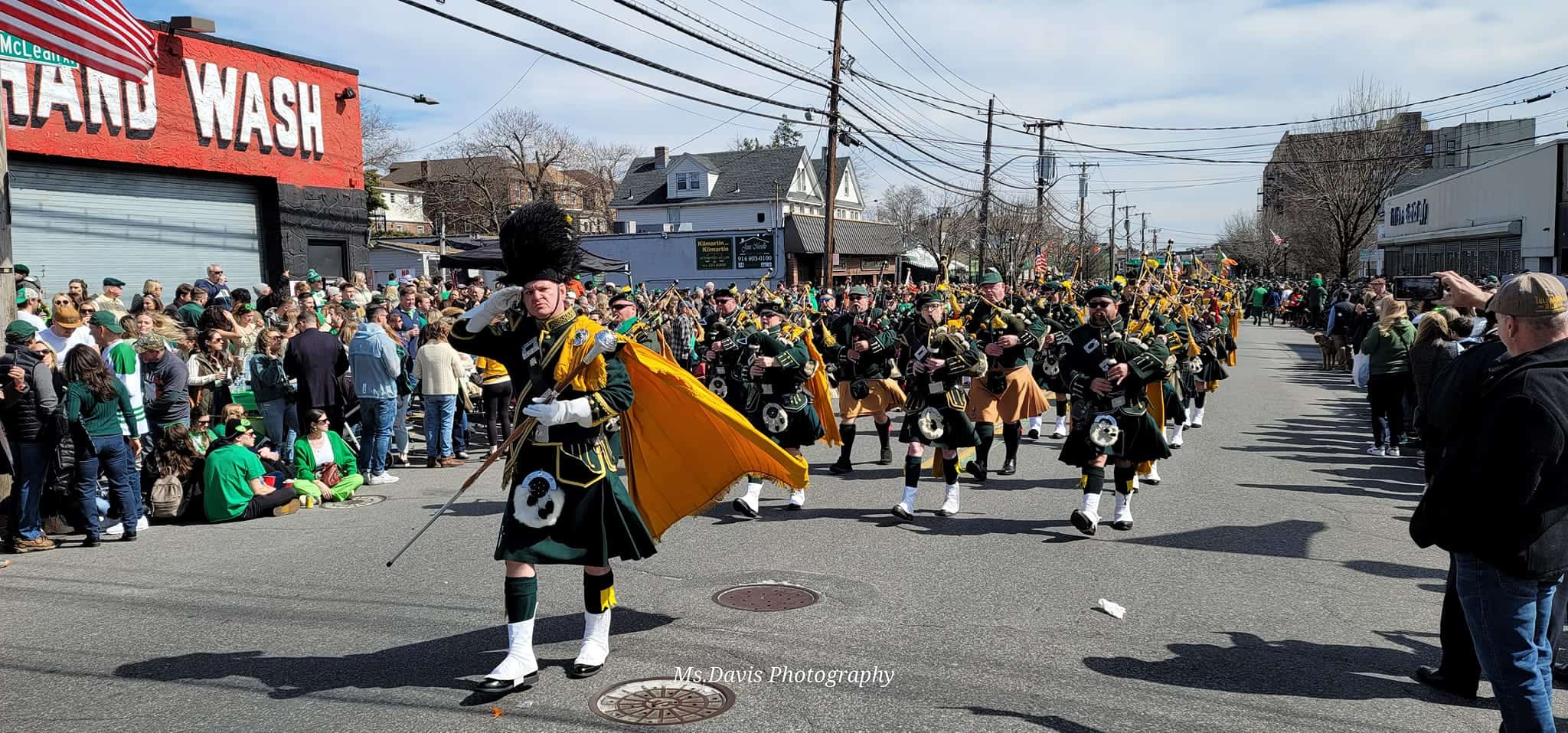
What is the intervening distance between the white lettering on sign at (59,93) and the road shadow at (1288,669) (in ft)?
54.9

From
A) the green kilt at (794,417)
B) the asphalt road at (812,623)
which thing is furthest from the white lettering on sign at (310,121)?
the green kilt at (794,417)

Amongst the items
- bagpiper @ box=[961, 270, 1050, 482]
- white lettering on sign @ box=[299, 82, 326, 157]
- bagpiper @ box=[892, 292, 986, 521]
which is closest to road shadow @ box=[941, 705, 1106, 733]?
bagpiper @ box=[892, 292, 986, 521]

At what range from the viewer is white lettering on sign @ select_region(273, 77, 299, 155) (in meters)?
18.7

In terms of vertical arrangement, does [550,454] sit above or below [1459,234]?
below

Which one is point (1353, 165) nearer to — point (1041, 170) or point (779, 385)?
point (1041, 170)

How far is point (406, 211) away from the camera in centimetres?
6981

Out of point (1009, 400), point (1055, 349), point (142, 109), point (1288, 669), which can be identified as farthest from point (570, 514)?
point (142, 109)

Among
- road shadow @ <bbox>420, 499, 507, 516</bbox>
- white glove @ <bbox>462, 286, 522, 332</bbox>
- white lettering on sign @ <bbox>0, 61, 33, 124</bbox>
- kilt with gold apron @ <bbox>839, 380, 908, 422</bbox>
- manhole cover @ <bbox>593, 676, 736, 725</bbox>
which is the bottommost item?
manhole cover @ <bbox>593, 676, 736, 725</bbox>

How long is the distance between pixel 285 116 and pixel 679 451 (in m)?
16.5

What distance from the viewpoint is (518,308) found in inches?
193

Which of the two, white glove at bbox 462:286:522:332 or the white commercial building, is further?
the white commercial building

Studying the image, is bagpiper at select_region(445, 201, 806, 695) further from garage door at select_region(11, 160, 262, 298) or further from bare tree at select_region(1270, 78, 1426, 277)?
bare tree at select_region(1270, 78, 1426, 277)

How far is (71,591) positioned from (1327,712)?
7191 millimetres

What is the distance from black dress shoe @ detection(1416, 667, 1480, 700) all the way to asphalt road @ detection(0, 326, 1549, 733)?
9 cm
